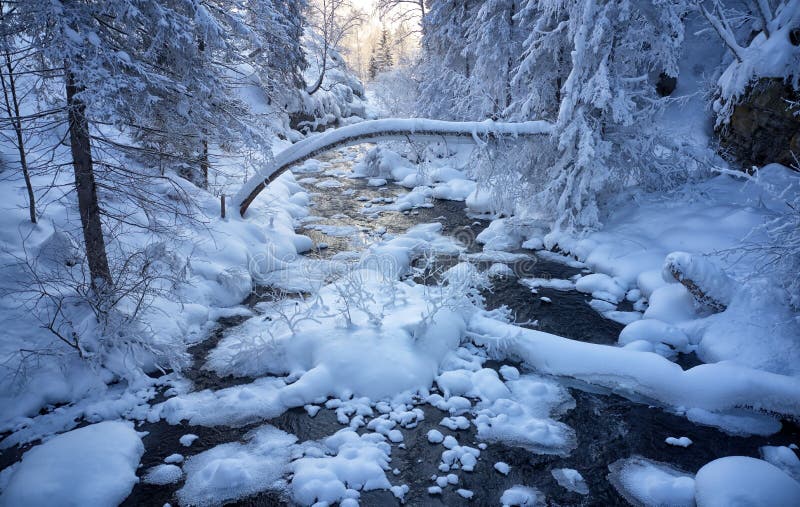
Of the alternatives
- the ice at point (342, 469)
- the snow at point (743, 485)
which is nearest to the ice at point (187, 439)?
the ice at point (342, 469)

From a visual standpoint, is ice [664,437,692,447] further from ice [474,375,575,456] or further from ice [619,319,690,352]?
ice [619,319,690,352]

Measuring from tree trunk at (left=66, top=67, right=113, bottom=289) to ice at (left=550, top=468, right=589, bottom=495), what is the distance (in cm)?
619

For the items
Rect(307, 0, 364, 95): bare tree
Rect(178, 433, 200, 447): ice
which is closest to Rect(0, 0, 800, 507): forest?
Rect(178, 433, 200, 447): ice

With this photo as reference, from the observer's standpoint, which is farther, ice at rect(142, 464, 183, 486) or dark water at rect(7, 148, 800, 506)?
ice at rect(142, 464, 183, 486)

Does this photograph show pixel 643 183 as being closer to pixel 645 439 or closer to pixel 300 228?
pixel 645 439

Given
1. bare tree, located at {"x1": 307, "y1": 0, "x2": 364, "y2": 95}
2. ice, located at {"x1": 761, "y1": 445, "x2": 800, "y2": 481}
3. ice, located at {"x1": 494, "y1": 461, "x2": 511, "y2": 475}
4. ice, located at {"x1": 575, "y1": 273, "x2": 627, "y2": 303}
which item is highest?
bare tree, located at {"x1": 307, "y1": 0, "x2": 364, "y2": 95}

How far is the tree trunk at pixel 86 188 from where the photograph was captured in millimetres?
5282

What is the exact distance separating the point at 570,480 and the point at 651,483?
817 millimetres

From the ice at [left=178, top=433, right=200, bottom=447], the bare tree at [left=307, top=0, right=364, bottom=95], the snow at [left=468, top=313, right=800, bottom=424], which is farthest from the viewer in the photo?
the bare tree at [left=307, top=0, right=364, bottom=95]

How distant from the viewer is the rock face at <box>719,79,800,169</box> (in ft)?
30.2

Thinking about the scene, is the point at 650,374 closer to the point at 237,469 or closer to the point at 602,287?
the point at 602,287

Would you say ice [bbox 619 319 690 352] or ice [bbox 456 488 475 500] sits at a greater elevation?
ice [bbox 619 319 690 352]

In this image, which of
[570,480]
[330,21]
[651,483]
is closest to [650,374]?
[651,483]

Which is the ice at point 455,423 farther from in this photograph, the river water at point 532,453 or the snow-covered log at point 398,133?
the snow-covered log at point 398,133
